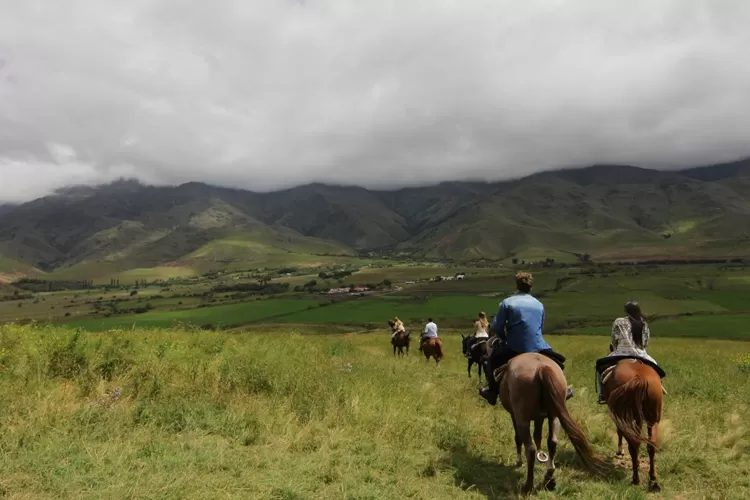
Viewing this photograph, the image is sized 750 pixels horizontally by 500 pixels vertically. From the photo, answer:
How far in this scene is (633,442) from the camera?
8.11 meters

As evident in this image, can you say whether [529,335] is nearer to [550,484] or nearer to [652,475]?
[550,484]

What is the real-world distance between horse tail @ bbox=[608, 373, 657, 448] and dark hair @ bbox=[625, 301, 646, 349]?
51.7 inches

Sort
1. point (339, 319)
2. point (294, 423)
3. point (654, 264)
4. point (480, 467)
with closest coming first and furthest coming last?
point (480, 467) → point (294, 423) → point (339, 319) → point (654, 264)

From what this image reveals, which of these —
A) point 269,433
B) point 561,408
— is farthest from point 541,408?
point 269,433

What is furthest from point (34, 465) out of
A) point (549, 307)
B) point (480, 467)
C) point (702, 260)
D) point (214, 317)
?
point (702, 260)

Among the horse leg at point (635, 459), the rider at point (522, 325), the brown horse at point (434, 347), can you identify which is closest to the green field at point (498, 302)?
the brown horse at point (434, 347)

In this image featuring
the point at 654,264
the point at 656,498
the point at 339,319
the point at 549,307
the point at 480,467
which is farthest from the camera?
the point at 654,264

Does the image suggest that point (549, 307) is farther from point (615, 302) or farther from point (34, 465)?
point (34, 465)

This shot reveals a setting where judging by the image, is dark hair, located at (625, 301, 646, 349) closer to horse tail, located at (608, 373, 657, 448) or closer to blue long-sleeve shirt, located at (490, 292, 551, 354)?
horse tail, located at (608, 373, 657, 448)

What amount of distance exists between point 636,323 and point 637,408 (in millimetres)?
2059

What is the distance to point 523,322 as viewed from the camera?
29.2 feet

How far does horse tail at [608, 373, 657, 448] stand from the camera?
8.15 metres

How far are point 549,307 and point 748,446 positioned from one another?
96.9 meters

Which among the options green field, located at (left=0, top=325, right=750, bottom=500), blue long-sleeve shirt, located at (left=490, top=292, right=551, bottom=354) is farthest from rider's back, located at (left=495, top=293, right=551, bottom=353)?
green field, located at (left=0, top=325, right=750, bottom=500)
